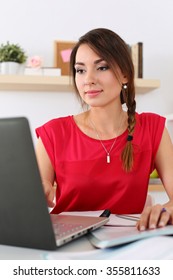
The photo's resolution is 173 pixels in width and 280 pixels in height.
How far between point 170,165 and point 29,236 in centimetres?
93

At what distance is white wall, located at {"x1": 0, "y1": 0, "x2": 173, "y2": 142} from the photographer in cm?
283

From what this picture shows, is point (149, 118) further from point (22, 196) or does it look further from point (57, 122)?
point (22, 196)

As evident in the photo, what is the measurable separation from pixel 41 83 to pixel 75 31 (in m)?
0.53

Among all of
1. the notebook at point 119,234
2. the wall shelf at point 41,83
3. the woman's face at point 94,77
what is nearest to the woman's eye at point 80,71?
the woman's face at point 94,77

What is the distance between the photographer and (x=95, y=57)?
1473mm

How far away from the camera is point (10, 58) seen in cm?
270

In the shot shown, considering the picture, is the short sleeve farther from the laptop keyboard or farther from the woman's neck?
the laptop keyboard

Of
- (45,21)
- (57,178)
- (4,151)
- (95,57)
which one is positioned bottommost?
(57,178)

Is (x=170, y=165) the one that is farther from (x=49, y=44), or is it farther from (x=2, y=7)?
(x=2, y=7)

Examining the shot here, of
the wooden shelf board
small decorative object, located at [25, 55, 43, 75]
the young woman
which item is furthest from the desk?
small decorative object, located at [25, 55, 43, 75]

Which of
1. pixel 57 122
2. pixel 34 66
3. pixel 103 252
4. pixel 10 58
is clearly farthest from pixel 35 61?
pixel 103 252

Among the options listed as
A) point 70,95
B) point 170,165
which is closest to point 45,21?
point 70,95

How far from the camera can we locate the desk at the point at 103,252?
696 mm

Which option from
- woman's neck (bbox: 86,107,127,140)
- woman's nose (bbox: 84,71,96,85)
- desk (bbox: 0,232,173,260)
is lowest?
desk (bbox: 0,232,173,260)
